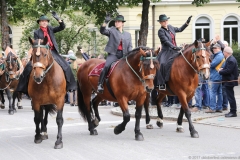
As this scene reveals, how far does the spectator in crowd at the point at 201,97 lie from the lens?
17.2 m

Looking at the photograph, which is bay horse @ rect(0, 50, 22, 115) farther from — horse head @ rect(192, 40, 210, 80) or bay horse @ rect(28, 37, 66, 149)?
horse head @ rect(192, 40, 210, 80)

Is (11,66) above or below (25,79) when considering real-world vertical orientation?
above

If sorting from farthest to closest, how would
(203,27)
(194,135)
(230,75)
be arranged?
(203,27) < (230,75) < (194,135)

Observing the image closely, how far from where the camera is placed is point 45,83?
11.1 m

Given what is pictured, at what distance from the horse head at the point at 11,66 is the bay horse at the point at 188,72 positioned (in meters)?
7.23

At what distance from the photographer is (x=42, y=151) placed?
411 inches

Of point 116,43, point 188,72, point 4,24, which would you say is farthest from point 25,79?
point 4,24

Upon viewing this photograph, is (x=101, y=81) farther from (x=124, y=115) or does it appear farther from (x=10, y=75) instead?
(x=10, y=75)

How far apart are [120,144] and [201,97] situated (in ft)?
22.4

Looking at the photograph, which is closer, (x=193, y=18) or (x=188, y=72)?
(x=188, y=72)

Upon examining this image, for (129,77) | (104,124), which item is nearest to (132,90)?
(129,77)

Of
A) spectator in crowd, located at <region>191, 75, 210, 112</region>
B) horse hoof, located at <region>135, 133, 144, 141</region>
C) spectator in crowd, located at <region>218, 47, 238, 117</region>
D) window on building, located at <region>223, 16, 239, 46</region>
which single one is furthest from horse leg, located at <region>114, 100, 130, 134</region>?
window on building, located at <region>223, 16, 239, 46</region>

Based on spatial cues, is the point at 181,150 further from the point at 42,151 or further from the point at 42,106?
the point at 42,106

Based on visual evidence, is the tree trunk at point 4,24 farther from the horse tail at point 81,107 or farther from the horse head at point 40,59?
the horse head at point 40,59
